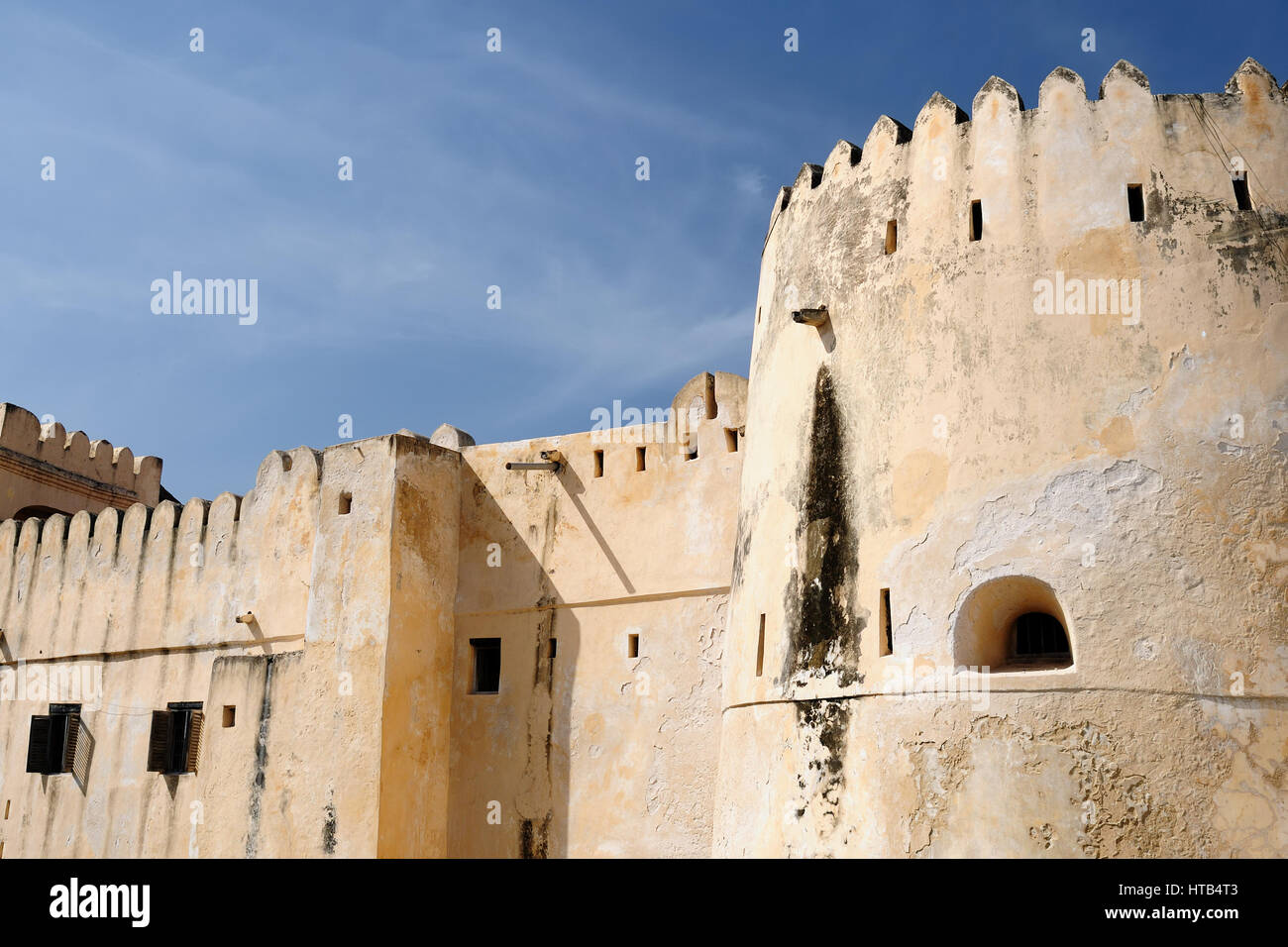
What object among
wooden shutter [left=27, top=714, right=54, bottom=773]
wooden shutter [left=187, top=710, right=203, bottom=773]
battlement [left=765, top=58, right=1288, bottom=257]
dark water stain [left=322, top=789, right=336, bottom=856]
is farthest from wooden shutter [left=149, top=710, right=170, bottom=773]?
battlement [left=765, top=58, right=1288, bottom=257]

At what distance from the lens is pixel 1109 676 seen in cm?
842

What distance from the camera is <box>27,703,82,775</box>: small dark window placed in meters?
17.7

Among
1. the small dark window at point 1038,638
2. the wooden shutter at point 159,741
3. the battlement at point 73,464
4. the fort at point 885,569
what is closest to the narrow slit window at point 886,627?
the fort at point 885,569

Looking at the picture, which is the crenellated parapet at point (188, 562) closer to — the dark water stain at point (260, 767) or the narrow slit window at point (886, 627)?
the dark water stain at point (260, 767)

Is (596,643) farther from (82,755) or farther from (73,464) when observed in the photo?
(73,464)

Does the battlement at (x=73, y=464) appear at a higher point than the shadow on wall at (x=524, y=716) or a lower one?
higher

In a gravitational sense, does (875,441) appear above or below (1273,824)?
above

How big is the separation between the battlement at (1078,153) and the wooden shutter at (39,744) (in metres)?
14.0

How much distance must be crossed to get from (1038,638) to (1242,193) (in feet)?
12.0

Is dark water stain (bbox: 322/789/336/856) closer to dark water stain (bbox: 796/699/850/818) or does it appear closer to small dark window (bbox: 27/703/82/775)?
small dark window (bbox: 27/703/82/775)

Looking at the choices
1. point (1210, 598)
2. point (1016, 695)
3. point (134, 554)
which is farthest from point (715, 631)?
point (134, 554)

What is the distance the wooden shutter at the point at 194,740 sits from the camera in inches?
635

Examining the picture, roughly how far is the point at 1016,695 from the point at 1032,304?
2933 mm
